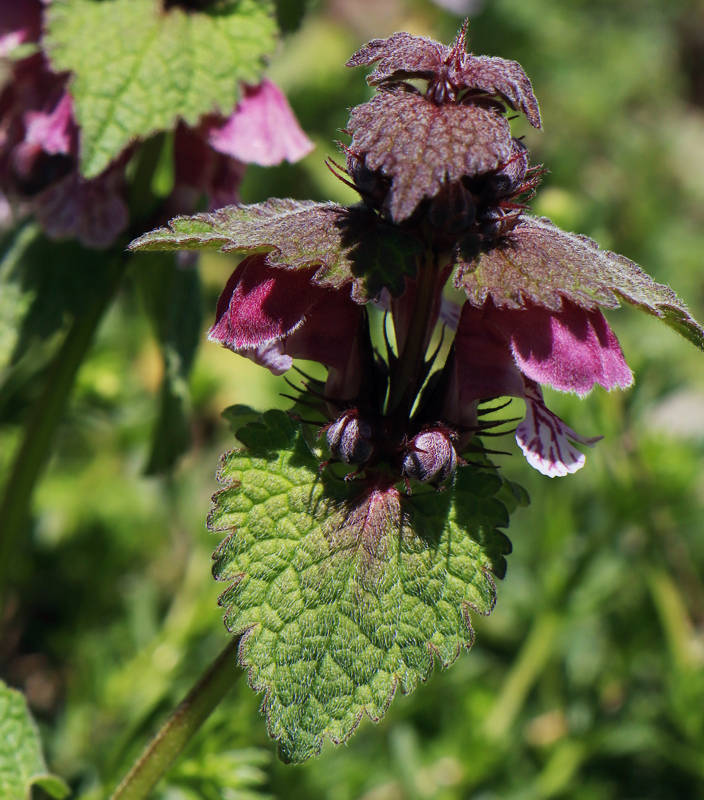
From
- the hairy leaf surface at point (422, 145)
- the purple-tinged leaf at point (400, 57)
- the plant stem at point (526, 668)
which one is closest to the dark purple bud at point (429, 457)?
the hairy leaf surface at point (422, 145)

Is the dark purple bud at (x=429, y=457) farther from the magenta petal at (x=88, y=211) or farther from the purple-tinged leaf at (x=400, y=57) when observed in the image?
the magenta petal at (x=88, y=211)

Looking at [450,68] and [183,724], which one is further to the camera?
[183,724]

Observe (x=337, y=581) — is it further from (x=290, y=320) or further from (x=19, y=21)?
(x=19, y=21)

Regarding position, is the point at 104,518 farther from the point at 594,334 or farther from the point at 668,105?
the point at 668,105

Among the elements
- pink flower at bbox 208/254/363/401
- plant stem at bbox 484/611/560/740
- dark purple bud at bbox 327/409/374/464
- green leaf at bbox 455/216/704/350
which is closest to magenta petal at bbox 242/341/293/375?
pink flower at bbox 208/254/363/401

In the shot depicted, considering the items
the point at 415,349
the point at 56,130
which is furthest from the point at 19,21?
the point at 415,349

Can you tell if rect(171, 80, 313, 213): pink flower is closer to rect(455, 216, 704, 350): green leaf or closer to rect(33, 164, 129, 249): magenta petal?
rect(33, 164, 129, 249): magenta petal
